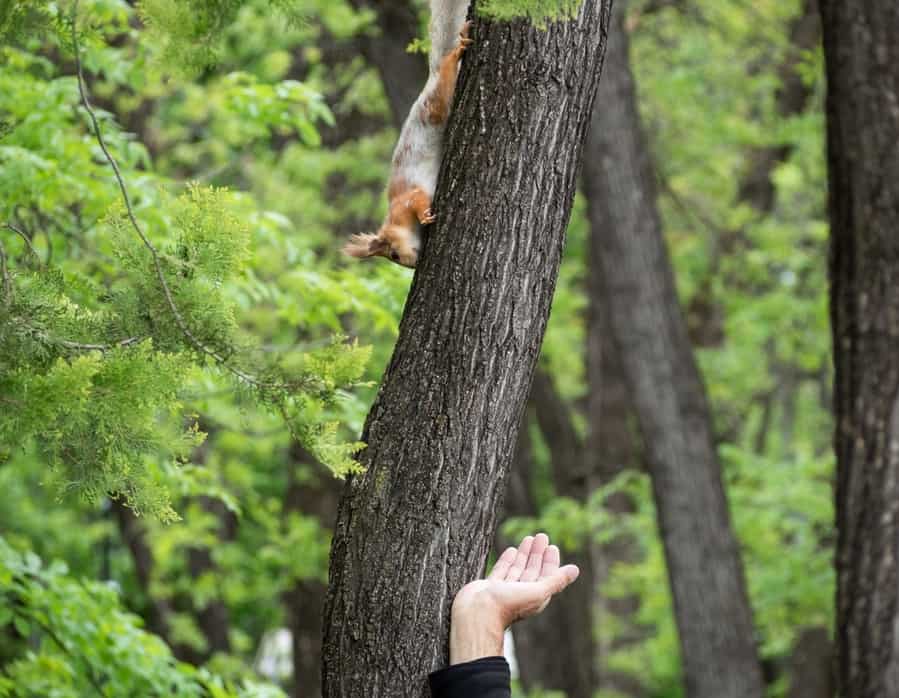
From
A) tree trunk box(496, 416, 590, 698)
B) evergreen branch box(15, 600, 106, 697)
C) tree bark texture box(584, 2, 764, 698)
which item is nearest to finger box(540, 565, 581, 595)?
evergreen branch box(15, 600, 106, 697)

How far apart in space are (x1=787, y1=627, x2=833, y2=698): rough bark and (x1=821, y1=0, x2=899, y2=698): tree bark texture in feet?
18.4

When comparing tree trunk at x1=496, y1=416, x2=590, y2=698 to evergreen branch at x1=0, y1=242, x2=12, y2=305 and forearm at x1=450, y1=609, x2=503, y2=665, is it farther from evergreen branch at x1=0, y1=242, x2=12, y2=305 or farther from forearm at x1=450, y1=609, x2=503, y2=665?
evergreen branch at x1=0, y1=242, x2=12, y2=305

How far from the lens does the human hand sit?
2.74m

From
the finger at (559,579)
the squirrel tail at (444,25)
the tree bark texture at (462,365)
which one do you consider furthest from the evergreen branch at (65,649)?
the squirrel tail at (444,25)

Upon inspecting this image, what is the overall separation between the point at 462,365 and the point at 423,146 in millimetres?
1029

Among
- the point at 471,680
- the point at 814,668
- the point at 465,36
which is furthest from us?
the point at 814,668

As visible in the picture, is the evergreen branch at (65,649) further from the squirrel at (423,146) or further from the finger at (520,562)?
the finger at (520,562)

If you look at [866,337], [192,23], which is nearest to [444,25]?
[192,23]

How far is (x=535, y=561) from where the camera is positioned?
3008 mm

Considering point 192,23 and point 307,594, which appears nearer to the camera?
point 192,23

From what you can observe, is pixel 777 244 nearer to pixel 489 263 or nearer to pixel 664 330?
pixel 664 330

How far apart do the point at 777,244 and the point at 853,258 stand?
6.74 metres

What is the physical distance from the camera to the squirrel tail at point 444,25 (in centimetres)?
339

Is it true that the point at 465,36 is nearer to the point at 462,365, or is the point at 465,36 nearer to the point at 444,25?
the point at 444,25
